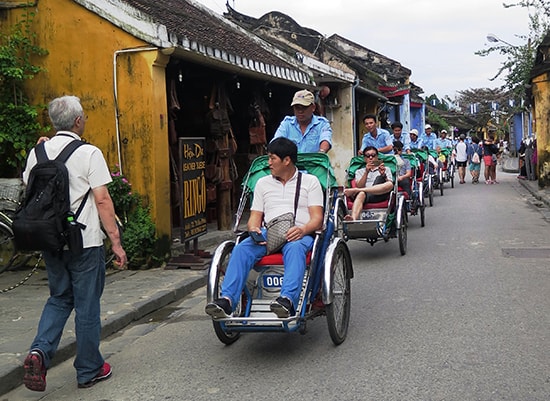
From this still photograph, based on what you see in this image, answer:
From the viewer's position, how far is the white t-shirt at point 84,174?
14.5 feet

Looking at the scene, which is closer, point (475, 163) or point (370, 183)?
point (370, 183)

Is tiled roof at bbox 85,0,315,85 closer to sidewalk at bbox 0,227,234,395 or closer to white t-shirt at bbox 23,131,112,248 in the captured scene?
sidewalk at bbox 0,227,234,395

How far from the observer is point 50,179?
4277 millimetres

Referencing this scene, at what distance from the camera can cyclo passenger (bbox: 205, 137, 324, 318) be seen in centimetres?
467

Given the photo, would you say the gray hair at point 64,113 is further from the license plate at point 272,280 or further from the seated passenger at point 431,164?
the seated passenger at point 431,164

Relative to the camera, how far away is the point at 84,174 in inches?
175

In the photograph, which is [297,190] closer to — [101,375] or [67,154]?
[67,154]

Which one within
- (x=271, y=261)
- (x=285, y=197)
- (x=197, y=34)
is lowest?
(x=271, y=261)

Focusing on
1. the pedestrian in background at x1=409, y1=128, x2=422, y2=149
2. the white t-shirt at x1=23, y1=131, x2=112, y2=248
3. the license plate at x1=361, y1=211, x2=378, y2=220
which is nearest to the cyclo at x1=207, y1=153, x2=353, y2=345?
the white t-shirt at x1=23, y1=131, x2=112, y2=248

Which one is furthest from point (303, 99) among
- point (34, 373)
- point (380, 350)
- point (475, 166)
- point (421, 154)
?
point (475, 166)

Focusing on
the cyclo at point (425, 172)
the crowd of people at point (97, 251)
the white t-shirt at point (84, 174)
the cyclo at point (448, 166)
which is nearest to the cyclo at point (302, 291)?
the crowd of people at point (97, 251)

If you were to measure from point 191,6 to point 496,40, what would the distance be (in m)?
15.9

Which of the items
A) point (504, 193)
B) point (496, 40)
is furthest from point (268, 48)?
point (496, 40)

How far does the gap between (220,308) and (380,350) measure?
1334 millimetres
